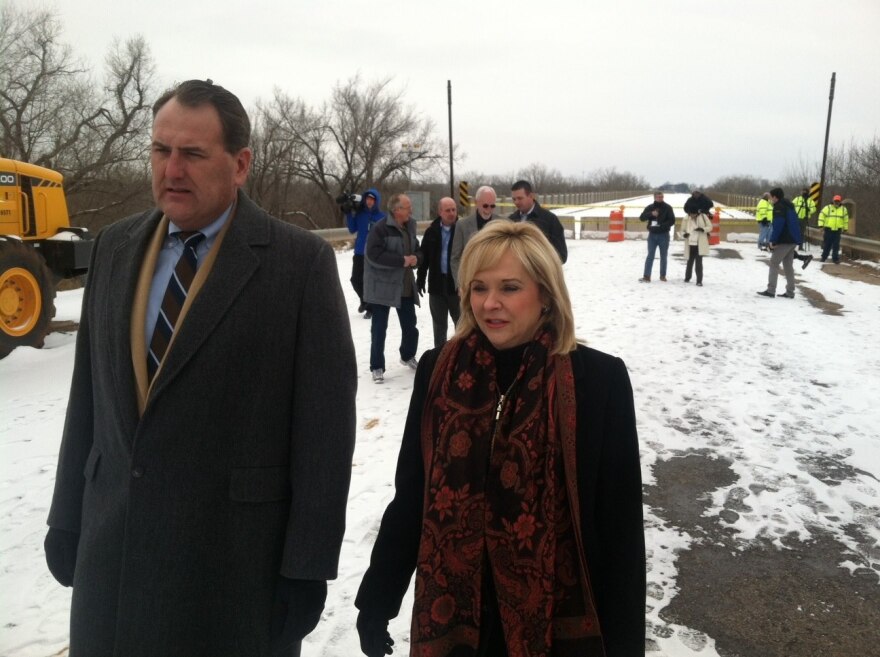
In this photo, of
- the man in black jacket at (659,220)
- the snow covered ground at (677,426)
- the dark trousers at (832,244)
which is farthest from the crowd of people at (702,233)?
the dark trousers at (832,244)

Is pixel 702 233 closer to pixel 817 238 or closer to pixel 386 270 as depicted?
pixel 386 270

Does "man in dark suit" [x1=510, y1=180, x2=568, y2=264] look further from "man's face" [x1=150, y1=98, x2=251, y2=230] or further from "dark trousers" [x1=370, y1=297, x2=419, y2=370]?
"man's face" [x1=150, y1=98, x2=251, y2=230]

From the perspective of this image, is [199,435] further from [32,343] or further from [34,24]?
[34,24]

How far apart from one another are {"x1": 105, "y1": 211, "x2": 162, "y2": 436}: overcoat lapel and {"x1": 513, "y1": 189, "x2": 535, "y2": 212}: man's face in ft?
18.3

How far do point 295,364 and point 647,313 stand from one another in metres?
9.75

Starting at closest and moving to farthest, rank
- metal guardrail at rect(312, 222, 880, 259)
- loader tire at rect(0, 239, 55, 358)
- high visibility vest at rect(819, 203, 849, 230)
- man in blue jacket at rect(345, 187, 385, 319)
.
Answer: loader tire at rect(0, 239, 55, 358), man in blue jacket at rect(345, 187, 385, 319), high visibility vest at rect(819, 203, 849, 230), metal guardrail at rect(312, 222, 880, 259)

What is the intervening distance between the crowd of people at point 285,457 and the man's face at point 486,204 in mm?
5115

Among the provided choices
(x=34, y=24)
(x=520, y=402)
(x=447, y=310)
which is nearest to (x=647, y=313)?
(x=447, y=310)

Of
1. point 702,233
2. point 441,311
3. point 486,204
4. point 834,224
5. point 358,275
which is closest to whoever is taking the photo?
point 486,204

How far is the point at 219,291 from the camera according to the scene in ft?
6.01

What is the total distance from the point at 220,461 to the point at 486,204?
567 centimetres

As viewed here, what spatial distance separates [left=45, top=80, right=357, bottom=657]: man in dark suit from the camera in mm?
1796

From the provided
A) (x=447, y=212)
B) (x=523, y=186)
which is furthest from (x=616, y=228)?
(x=447, y=212)

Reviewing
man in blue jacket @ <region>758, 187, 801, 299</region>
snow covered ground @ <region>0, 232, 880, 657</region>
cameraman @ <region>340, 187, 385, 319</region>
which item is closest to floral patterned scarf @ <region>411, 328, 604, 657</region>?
snow covered ground @ <region>0, 232, 880, 657</region>
